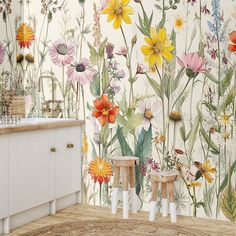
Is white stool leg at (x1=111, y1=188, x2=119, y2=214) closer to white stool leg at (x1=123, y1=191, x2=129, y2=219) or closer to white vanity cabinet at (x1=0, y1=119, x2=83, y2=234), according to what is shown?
white stool leg at (x1=123, y1=191, x2=129, y2=219)

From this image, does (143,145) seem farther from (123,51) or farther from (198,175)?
(123,51)

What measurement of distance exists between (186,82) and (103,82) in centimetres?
80

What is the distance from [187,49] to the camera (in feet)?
13.5

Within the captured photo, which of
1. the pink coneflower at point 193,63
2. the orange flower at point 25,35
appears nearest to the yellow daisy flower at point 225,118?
the pink coneflower at point 193,63

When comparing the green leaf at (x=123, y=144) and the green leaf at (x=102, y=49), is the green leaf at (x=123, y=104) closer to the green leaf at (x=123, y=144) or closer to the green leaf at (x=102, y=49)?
the green leaf at (x=123, y=144)

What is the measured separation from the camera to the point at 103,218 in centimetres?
411

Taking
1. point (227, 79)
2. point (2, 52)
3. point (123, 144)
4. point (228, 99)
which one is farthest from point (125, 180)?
point (2, 52)

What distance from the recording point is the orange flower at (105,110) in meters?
4.46

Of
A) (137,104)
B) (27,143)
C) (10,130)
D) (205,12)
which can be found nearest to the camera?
(10,130)

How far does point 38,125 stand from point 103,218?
970mm

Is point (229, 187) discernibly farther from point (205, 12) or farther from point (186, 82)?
point (205, 12)

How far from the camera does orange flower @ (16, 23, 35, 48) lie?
15.8 feet

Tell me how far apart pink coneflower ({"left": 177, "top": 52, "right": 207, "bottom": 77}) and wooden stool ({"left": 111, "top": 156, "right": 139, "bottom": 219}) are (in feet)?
2.94

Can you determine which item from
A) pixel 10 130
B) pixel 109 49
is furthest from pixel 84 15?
pixel 10 130
